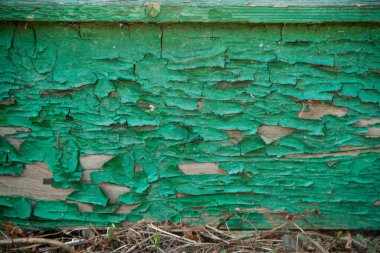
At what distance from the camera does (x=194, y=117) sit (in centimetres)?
179

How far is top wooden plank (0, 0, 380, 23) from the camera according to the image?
1645 mm

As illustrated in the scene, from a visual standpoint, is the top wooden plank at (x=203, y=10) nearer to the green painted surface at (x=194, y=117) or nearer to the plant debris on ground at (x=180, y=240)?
the green painted surface at (x=194, y=117)

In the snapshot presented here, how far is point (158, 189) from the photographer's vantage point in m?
1.86

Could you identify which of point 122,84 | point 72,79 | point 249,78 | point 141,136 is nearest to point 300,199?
point 249,78

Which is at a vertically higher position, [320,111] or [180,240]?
[320,111]

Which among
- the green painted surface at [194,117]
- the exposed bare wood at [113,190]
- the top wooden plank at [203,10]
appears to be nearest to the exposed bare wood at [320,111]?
the green painted surface at [194,117]

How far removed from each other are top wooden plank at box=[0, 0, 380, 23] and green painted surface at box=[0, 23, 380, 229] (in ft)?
0.16

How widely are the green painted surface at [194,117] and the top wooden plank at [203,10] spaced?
0.16ft

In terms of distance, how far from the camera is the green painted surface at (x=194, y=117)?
1720 millimetres

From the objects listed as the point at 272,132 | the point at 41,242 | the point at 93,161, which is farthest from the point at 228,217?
the point at 41,242

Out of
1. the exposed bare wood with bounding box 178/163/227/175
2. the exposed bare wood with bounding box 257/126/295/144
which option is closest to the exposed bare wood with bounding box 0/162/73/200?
the exposed bare wood with bounding box 178/163/227/175

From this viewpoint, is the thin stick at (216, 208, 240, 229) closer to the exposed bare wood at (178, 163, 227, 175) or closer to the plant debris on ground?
the plant debris on ground

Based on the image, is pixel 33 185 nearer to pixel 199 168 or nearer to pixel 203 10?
pixel 199 168

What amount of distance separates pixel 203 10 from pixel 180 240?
88 cm
